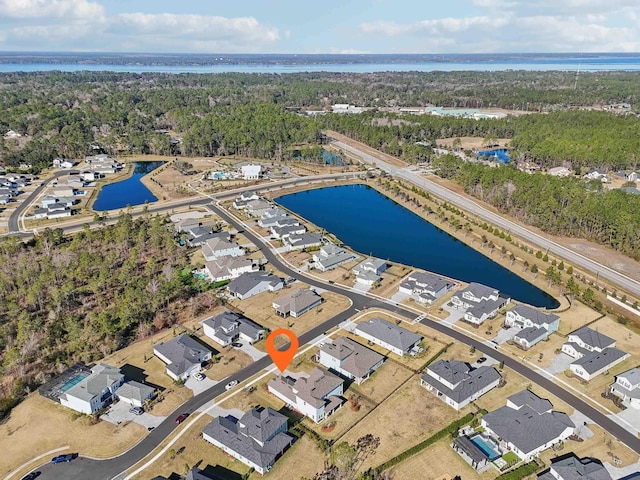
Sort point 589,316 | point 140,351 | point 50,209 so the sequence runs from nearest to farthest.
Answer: point 140,351 → point 589,316 → point 50,209

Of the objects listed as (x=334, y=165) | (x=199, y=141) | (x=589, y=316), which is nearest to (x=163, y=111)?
(x=199, y=141)

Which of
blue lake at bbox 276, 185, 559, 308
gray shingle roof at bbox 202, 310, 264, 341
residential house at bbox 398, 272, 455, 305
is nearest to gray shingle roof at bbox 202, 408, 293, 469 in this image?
gray shingle roof at bbox 202, 310, 264, 341

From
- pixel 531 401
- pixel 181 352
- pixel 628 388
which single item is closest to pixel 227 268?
pixel 181 352

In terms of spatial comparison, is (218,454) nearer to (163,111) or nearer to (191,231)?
(191,231)

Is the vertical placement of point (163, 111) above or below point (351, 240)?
above

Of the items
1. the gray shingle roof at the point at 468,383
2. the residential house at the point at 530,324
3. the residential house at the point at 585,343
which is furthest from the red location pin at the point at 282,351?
the residential house at the point at 585,343

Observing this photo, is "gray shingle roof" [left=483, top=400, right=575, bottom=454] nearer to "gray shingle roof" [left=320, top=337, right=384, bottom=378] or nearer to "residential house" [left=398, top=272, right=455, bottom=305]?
"gray shingle roof" [left=320, top=337, right=384, bottom=378]

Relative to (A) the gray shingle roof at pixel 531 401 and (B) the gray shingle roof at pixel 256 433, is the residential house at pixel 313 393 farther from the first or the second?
(A) the gray shingle roof at pixel 531 401
